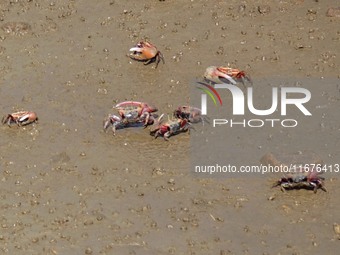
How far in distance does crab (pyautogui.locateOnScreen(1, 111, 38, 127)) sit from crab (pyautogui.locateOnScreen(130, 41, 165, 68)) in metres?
2.31

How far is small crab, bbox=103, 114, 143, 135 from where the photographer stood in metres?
13.6

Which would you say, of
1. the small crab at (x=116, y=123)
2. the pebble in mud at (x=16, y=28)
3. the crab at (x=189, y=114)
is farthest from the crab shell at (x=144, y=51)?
the pebble in mud at (x=16, y=28)

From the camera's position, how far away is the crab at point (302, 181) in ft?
40.3

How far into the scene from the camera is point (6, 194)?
1253cm

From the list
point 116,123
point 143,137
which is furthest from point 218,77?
point 116,123

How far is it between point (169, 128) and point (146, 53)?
2.26 metres

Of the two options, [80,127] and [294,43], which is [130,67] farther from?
[294,43]

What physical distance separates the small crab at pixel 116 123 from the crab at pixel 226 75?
1609 millimetres

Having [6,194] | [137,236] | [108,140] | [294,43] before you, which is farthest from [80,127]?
[294,43]

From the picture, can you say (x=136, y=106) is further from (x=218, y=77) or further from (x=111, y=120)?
(x=218, y=77)

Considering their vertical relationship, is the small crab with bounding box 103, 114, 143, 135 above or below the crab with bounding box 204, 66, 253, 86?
below

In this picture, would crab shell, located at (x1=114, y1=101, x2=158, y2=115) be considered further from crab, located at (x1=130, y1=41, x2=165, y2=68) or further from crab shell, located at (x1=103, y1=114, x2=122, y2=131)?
crab, located at (x1=130, y1=41, x2=165, y2=68)

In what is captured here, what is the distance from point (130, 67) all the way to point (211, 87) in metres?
1.56

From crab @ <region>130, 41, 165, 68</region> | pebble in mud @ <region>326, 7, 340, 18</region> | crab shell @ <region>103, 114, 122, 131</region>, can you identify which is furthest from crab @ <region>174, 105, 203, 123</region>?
pebble in mud @ <region>326, 7, 340, 18</region>
